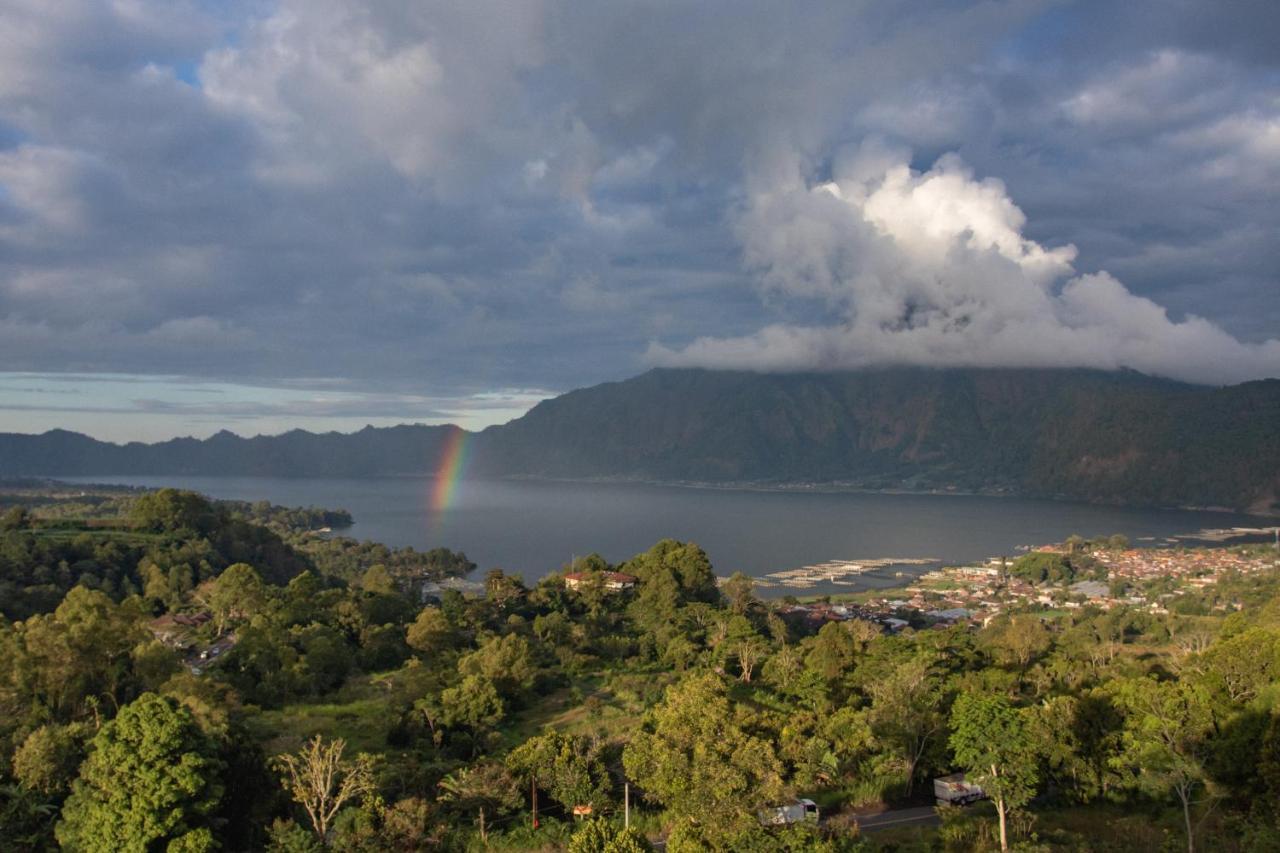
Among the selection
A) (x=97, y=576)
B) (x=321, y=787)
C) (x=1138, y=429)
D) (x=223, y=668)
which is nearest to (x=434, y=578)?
(x=97, y=576)

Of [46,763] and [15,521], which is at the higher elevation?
[15,521]

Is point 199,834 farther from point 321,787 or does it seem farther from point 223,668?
point 223,668

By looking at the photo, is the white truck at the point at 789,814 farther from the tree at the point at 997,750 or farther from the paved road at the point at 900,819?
the tree at the point at 997,750

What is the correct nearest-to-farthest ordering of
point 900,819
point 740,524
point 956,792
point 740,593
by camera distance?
1. point 900,819
2. point 956,792
3. point 740,593
4. point 740,524

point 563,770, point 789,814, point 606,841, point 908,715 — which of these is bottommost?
point 789,814

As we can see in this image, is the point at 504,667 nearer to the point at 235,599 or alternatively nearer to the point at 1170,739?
the point at 235,599

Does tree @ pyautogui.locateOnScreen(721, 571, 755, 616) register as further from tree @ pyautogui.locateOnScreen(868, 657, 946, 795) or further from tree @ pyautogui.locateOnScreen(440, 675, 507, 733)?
tree @ pyautogui.locateOnScreen(440, 675, 507, 733)

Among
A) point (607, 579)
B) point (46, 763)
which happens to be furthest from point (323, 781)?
point (607, 579)
